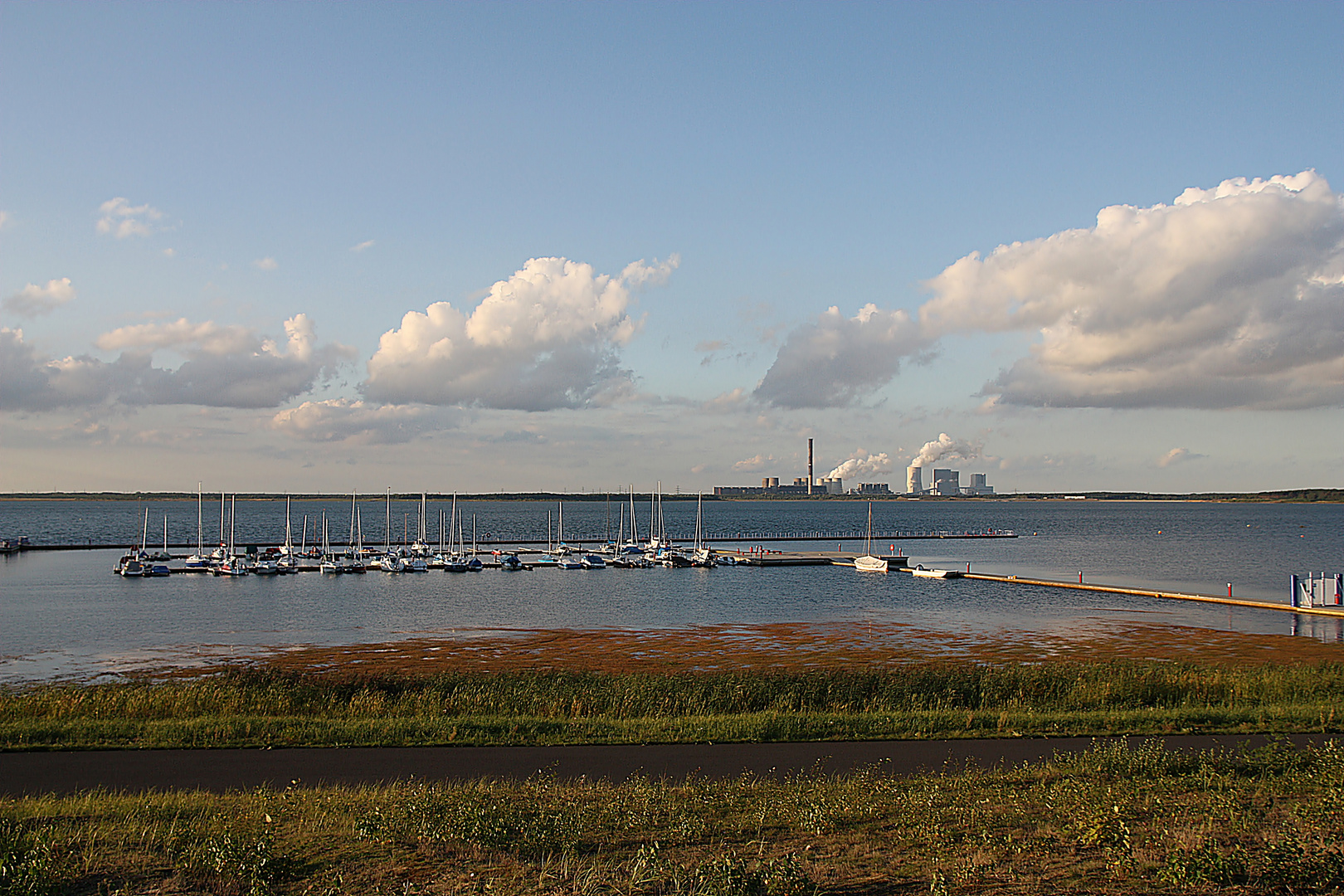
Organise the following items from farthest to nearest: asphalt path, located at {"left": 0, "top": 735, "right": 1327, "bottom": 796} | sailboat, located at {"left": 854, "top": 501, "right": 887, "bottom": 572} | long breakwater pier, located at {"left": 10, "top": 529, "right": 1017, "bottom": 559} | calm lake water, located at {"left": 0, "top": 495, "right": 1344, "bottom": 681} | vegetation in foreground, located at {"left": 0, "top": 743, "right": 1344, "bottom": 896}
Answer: long breakwater pier, located at {"left": 10, "top": 529, "right": 1017, "bottom": 559}
sailboat, located at {"left": 854, "top": 501, "right": 887, "bottom": 572}
calm lake water, located at {"left": 0, "top": 495, "right": 1344, "bottom": 681}
asphalt path, located at {"left": 0, "top": 735, "right": 1327, "bottom": 796}
vegetation in foreground, located at {"left": 0, "top": 743, "right": 1344, "bottom": 896}

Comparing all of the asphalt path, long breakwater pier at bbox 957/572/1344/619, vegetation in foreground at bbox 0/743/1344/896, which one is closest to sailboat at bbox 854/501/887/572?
long breakwater pier at bbox 957/572/1344/619

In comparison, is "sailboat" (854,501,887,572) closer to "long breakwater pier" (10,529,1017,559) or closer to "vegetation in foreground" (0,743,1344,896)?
"long breakwater pier" (10,529,1017,559)

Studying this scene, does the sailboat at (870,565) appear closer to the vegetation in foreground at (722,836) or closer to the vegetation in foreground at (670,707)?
the vegetation in foreground at (670,707)

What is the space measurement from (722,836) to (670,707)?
13.9m

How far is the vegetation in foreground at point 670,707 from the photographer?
21.5m

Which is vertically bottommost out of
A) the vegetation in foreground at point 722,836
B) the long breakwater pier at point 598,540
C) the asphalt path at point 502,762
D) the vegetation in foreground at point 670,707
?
the long breakwater pier at point 598,540

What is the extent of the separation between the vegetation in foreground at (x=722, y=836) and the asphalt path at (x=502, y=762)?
176 cm

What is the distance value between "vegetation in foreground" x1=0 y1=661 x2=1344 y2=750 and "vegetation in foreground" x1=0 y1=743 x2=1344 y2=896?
5.51 m

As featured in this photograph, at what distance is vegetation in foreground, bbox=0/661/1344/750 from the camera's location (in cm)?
2150

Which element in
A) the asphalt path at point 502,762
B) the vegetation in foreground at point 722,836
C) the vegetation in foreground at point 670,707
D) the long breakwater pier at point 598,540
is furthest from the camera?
the long breakwater pier at point 598,540

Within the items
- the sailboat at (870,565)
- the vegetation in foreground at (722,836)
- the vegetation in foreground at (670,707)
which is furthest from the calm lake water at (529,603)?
the vegetation in foreground at (722,836)

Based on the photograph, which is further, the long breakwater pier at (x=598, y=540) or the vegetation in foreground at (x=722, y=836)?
the long breakwater pier at (x=598, y=540)

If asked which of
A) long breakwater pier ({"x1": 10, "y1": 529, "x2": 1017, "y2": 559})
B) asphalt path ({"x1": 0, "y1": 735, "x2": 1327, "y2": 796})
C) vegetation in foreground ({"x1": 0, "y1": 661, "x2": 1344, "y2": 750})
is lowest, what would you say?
long breakwater pier ({"x1": 10, "y1": 529, "x2": 1017, "y2": 559})

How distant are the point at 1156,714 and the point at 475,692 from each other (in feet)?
61.4
